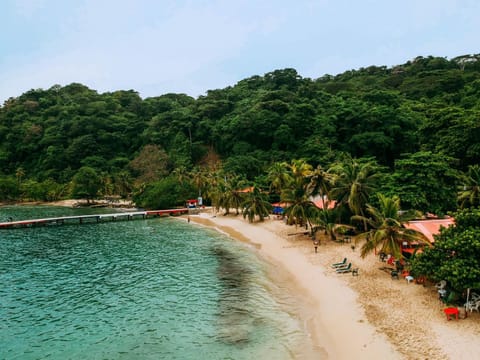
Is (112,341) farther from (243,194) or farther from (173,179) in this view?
(173,179)

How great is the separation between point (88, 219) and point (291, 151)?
46.2m

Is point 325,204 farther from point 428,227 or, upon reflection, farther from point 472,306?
point 472,306

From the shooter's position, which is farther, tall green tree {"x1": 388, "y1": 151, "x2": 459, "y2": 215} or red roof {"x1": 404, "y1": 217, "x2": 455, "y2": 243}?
tall green tree {"x1": 388, "y1": 151, "x2": 459, "y2": 215}

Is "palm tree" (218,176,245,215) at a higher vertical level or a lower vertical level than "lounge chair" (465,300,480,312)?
higher

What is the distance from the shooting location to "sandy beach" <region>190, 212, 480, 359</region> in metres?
13.9

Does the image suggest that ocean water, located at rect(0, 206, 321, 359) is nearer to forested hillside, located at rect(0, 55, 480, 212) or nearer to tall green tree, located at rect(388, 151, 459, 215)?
tall green tree, located at rect(388, 151, 459, 215)

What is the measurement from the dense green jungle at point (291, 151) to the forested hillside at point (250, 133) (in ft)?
0.95

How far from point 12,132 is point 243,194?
101 meters

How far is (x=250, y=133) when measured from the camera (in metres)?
85.2

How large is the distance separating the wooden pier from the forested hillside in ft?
20.0

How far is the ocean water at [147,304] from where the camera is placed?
53.6 ft

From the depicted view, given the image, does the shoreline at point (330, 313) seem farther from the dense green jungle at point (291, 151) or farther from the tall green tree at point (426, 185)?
the tall green tree at point (426, 185)

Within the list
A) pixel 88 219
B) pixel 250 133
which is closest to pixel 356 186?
pixel 88 219

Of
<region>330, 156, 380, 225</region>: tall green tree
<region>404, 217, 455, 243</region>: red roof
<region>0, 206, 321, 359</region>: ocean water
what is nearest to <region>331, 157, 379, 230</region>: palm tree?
<region>330, 156, 380, 225</region>: tall green tree
